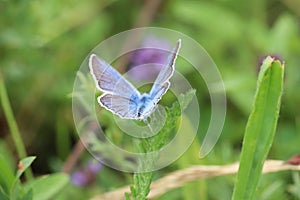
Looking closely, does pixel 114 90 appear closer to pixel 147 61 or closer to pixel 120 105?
pixel 120 105

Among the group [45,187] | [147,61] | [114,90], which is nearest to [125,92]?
[114,90]

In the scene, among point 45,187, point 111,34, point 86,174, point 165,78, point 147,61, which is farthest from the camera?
point 111,34

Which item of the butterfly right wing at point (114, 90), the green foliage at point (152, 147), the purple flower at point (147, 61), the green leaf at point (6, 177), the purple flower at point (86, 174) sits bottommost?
the purple flower at point (86, 174)

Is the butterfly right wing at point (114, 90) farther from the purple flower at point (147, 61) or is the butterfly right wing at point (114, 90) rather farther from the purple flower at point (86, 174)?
the purple flower at point (147, 61)

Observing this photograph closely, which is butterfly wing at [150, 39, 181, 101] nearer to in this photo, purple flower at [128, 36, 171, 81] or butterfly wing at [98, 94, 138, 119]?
butterfly wing at [98, 94, 138, 119]

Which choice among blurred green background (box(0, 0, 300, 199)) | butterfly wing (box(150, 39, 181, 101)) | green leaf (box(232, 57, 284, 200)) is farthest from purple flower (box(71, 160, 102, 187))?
butterfly wing (box(150, 39, 181, 101))

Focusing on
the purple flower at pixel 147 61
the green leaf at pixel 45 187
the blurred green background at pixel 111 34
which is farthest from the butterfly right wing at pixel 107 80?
the purple flower at pixel 147 61
